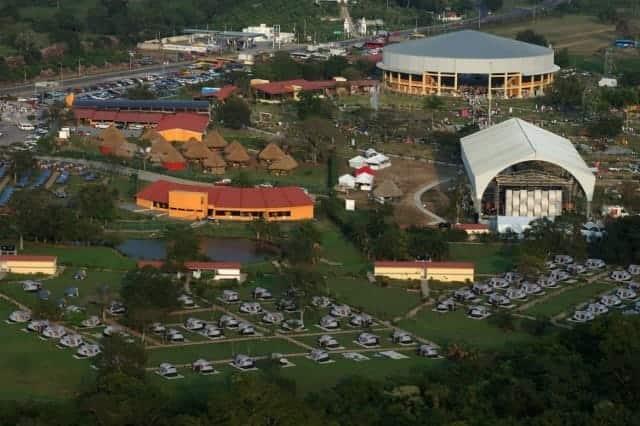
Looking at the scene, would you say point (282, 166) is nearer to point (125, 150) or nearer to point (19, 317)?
point (125, 150)

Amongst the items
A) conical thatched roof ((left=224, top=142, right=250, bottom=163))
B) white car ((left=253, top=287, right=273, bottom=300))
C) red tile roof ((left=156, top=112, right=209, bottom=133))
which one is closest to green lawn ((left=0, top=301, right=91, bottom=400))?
white car ((left=253, top=287, right=273, bottom=300))

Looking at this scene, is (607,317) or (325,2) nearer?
(607,317)

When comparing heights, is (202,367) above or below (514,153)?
below

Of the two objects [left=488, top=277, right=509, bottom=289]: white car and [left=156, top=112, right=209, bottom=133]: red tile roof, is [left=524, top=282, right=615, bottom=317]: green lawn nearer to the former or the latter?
[left=488, top=277, right=509, bottom=289]: white car

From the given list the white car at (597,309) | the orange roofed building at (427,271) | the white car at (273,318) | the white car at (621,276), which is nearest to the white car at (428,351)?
the white car at (273,318)

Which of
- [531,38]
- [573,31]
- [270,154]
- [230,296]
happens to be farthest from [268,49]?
[230,296]

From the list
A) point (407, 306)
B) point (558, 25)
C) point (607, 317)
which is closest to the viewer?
point (607, 317)

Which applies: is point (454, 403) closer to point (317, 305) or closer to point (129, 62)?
point (317, 305)

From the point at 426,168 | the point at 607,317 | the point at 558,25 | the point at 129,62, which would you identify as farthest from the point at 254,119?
the point at 558,25
